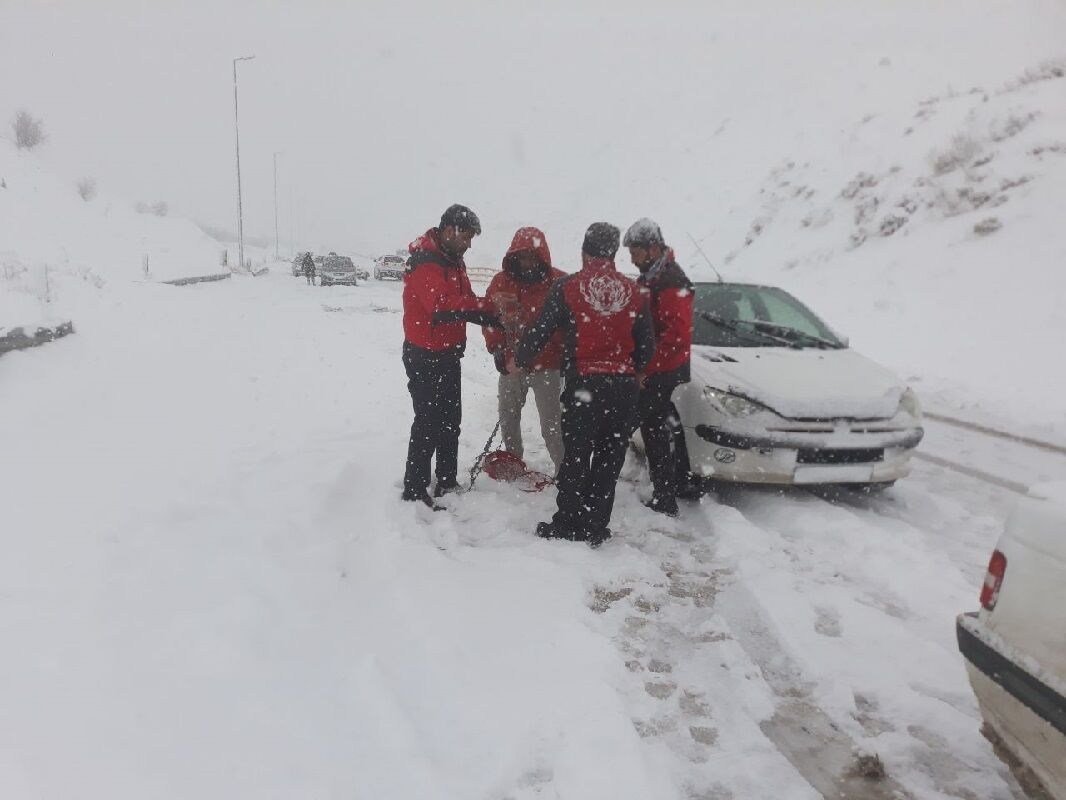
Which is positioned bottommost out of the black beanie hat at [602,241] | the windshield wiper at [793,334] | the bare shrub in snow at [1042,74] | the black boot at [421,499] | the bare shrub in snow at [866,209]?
the black boot at [421,499]

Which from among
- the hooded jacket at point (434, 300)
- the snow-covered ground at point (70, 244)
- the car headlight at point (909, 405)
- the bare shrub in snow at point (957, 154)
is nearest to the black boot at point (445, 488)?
the hooded jacket at point (434, 300)

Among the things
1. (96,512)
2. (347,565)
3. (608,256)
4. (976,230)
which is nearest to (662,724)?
(347,565)

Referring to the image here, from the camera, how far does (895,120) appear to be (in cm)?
2181

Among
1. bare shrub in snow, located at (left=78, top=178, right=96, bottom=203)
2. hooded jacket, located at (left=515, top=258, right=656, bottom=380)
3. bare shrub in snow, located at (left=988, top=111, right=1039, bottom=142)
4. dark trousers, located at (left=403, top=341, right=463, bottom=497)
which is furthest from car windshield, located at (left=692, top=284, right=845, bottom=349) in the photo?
bare shrub in snow, located at (left=78, top=178, right=96, bottom=203)

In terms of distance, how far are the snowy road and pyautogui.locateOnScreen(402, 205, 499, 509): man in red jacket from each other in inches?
17.9

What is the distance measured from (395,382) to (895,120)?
68.3 ft

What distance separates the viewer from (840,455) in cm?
465

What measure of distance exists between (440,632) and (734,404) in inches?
103

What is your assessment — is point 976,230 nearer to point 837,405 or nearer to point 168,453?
point 837,405

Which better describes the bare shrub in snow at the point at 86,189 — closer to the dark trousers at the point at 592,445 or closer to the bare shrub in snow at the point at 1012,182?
the bare shrub in snow at the point at 1012,182

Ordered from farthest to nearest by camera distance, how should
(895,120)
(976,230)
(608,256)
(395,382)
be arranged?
1. (895,120)
2. (976,230)
3. (395,382)
4. (608,256)

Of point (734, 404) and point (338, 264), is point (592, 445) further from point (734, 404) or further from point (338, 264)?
point (338, 264)

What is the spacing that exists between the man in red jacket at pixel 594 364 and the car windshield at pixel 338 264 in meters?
27.9

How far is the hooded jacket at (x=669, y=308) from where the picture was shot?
4539 millimetres
